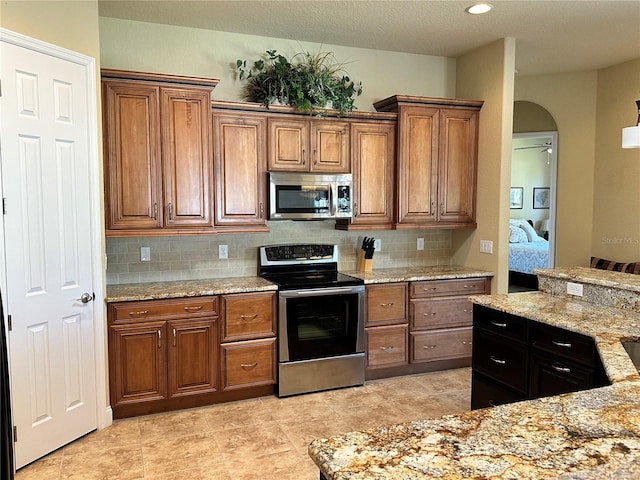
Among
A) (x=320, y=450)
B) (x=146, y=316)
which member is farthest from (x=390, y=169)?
(x=320, y=450)

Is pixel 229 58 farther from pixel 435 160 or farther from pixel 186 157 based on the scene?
pixel 435 160

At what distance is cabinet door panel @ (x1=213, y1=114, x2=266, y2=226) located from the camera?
387 centimetres

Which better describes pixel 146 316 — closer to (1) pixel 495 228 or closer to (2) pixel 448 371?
(2) pixel 448 371

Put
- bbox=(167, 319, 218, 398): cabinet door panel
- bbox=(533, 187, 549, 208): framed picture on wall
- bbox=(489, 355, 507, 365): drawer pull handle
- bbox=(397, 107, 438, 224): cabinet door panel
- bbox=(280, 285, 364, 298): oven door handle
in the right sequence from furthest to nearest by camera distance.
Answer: bbox=(533, 187, 549, 208): framed picture on wall → bbox=(397, 107, 438, 224): cabinet door panel → bbox=(280, 285, 364, 298): oven door handle → bbox=(167, 319, 218, 398): cabinet door panel → bbox=(489, 355, 507, 365): drawer pull handle

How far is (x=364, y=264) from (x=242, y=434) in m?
1.91

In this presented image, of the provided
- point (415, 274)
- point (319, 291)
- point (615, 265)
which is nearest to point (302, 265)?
point (319, 291)

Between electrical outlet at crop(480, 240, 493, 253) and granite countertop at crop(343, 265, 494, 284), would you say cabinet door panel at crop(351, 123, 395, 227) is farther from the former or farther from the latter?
electrical outlet at crop(480, 240, 493, 253)

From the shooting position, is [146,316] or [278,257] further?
[278,257]

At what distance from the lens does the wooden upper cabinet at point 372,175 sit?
14.2ft

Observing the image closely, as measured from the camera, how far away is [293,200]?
408 cm

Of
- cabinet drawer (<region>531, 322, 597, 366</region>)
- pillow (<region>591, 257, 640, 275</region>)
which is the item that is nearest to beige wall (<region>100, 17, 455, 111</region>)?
pillow (<region>591, 257, 640, 275</region>)

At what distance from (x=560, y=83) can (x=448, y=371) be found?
11.5ft

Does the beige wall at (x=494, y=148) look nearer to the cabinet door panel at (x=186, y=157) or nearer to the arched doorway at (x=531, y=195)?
the arched doorway at (x=531, y=195)

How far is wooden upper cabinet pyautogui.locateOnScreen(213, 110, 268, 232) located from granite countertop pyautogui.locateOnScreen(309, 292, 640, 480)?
2.75 m
